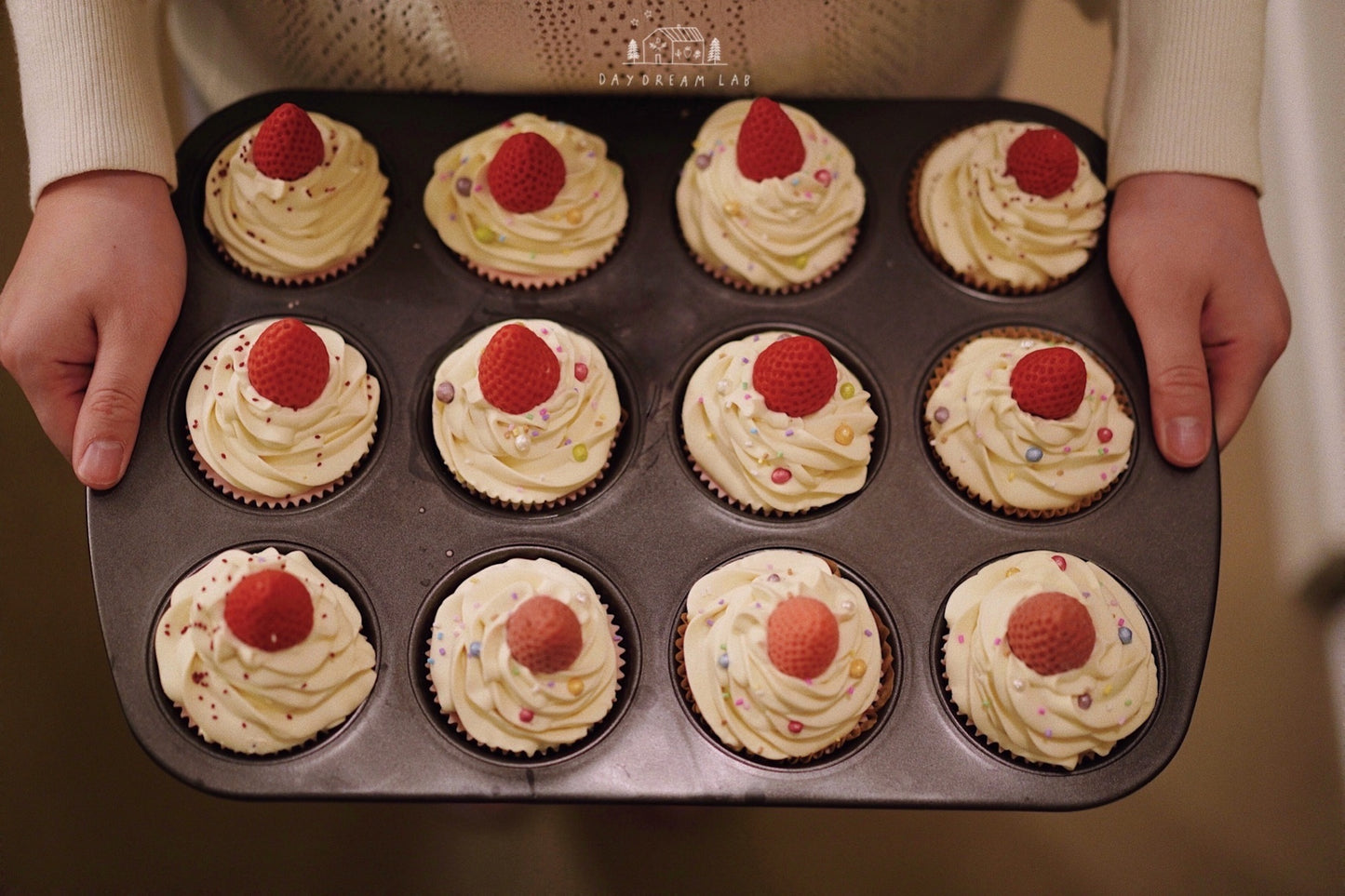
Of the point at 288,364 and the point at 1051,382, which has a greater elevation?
the point at 1051,382

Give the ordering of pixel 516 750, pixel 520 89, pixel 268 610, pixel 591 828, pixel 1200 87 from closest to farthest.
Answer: pixel 268 610
pixel 516 750
pixel 1200 87
pixel 520 89
pixel 591 828

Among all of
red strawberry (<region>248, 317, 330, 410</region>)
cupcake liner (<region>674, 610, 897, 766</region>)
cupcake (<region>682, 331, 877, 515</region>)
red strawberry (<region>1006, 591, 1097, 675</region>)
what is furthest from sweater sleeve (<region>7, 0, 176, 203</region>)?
red strawberry (<region>1006, 591, 1097, 675</region>)

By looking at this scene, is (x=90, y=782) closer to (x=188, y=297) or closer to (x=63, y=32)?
(x=188, y=297)

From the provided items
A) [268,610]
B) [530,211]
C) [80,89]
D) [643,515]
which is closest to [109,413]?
[268,610]

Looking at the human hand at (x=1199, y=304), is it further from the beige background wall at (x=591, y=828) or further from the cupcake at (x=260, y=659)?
the cupcake at (x=260, y=659)

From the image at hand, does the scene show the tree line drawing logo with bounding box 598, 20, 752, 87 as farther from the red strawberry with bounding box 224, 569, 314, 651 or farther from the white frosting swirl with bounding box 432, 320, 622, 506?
the red strawberry with bounding box 224, 569, 314, 651

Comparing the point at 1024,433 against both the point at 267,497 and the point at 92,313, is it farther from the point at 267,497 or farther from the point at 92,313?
the point at 92,313
